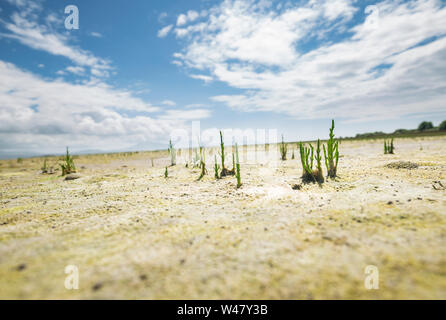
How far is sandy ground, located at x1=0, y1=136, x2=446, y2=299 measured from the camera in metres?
1.27

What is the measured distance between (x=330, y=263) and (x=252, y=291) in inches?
23.6

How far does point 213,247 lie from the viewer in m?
1.76

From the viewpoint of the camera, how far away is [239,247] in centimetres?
174

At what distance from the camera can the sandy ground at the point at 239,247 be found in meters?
1.27

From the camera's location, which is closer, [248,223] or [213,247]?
[213,247]

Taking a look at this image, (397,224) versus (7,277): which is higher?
(397,224)

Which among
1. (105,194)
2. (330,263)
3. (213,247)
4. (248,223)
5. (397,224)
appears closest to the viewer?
(330,263)

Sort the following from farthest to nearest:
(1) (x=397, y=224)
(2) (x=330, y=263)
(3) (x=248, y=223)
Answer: (3) (x=248, y=223), (1) (x=397, y=224), (2) (x=330, y=263)
